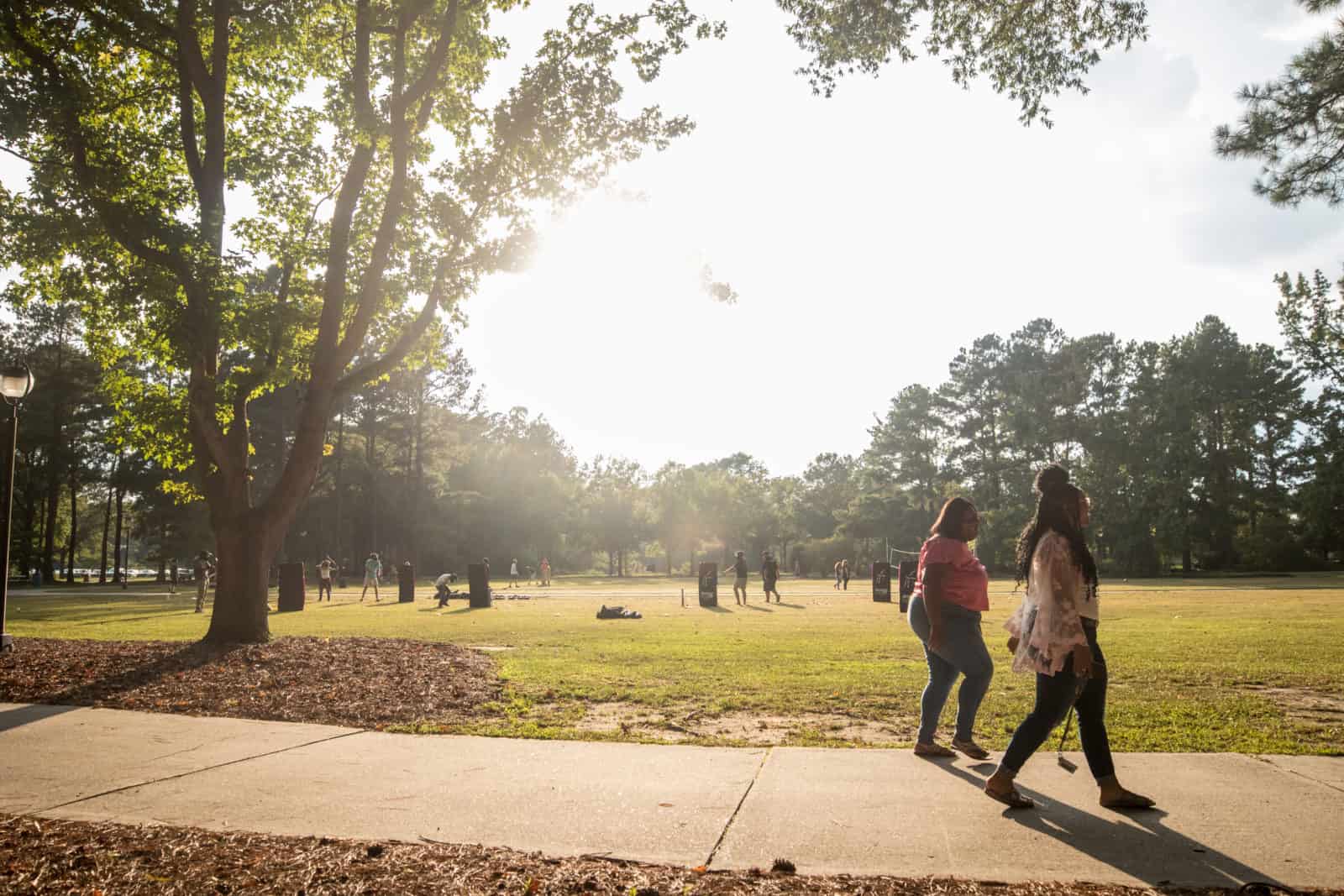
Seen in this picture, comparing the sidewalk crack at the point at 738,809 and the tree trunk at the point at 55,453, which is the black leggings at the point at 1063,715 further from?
the tree trunk at the point at 55,453

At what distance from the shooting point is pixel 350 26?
14672mm

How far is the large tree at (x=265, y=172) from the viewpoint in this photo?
11.7 metres

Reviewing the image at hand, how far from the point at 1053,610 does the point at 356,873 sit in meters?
3.81

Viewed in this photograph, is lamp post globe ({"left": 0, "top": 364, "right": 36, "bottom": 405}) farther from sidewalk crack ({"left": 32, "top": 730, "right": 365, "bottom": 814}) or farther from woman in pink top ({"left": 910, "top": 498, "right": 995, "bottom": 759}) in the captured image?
woman in pink top ({"left": 910, "top": 498, "right": 995, "bottom": 759})

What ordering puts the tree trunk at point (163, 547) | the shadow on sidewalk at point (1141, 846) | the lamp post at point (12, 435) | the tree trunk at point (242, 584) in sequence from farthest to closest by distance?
1. the tree trunk at point (163, 547)
2. the tree trunk at point (242, 584)
3. the lamp post at point (12, 435)
4. the shadow on sidewalk at point (1141, 846)

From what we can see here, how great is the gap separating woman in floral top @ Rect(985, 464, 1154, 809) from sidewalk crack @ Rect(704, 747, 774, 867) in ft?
4.36

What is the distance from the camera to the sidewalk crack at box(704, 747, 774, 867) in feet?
12.6

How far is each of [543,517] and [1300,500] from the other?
5765 centimetres

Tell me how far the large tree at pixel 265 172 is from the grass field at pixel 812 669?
487 centimetres

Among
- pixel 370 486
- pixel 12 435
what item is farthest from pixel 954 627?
pixel 370 486

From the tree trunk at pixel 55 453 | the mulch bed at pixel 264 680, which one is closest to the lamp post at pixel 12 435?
the mulch bed at pixel 264 680

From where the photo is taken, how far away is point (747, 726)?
718cm

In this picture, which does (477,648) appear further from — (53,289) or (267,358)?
(53,289)

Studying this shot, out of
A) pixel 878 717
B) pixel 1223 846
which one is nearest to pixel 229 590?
pixel 878 717
